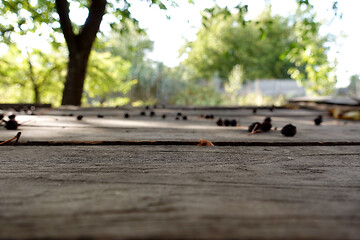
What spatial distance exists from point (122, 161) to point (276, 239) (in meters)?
0.59

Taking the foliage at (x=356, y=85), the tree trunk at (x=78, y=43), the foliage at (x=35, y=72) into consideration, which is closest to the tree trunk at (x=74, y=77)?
the tree trunk at (x=78, y=43)

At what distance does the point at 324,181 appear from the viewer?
716 millimetres

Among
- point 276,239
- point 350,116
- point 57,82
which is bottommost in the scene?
point 276,239

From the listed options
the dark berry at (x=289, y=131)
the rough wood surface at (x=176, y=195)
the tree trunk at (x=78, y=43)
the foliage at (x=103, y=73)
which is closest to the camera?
the rough wood surface at (x=176, y=195)

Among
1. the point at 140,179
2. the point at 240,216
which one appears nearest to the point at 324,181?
the point at 240,216

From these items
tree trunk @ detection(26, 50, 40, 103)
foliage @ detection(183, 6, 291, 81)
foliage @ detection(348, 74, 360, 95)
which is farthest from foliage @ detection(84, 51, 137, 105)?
foliage @ detection(183, 6, 291, 81)

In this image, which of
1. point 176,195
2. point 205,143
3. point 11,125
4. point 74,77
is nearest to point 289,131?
point 205,143

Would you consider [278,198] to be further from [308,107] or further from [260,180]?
[308,107]

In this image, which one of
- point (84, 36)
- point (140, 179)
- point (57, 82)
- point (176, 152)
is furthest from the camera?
point (57, 82)

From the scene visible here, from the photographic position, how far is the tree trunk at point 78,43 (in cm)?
524

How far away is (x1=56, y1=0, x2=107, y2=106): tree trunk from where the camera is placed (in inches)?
206

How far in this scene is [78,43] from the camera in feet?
18.1

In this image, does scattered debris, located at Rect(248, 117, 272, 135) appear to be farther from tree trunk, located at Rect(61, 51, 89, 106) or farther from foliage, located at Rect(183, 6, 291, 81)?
foliage, located at Rect(183, 6, 291, 81)

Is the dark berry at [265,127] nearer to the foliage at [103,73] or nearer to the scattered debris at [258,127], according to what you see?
the scattered debris at [258,127]
